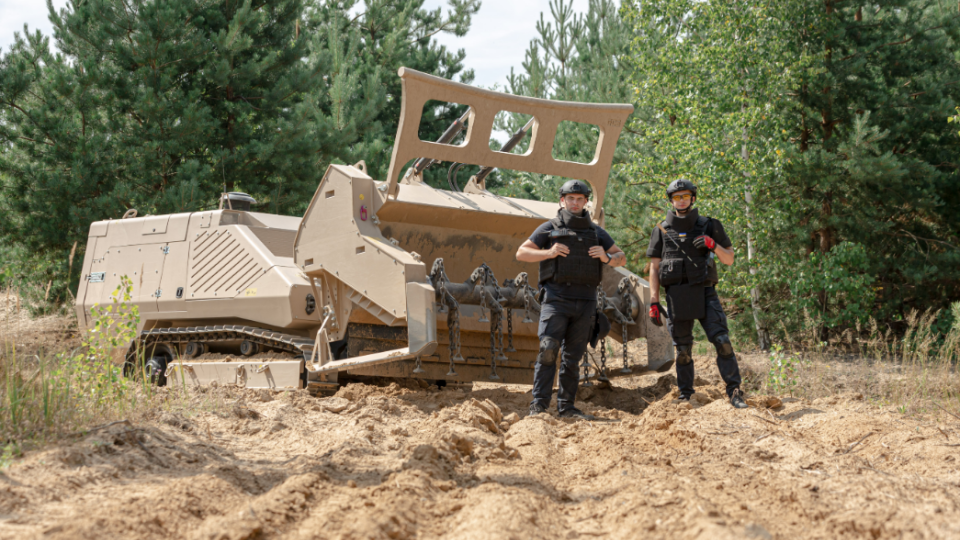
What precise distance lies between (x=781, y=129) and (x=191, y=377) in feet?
30.2

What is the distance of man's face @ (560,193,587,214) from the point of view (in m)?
6.14

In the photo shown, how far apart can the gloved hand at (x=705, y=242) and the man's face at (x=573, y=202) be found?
2.95 feet

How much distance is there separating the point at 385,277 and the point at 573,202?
5.15 feet

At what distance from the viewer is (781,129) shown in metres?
12.4

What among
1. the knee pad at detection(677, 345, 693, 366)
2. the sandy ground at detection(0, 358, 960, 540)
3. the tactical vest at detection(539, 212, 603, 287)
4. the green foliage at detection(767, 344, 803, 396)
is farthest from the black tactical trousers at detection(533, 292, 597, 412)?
the green foliage at detection(767, 344, 803, 396)

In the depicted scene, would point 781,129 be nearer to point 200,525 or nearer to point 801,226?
point 801,226

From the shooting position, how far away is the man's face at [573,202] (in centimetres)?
614

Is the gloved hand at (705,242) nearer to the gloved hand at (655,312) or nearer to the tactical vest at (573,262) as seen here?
the gloved hand at (655,312)

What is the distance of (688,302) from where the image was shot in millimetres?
6082

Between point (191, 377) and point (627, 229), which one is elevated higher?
point (627, 229)

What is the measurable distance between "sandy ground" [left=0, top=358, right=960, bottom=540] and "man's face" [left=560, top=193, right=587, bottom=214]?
5.26 feet

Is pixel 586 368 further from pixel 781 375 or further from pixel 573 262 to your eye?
pixel 781 375

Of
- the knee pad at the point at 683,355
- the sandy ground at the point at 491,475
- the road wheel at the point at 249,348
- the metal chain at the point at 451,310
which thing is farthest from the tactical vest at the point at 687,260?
the road wheel at the point at 249,348

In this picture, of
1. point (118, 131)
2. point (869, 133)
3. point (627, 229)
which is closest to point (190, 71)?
point (118, 131)
